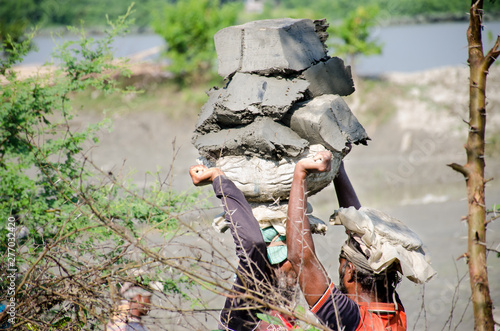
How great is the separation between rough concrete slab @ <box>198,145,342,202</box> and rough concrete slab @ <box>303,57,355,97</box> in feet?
1.12

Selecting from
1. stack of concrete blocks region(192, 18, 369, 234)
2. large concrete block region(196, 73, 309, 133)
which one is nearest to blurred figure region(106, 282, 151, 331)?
stack of concrete blocks region(192, 18, 369, 234)

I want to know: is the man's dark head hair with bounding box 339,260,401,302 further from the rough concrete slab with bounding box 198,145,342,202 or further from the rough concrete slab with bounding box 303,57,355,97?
the rough concrete slab with bounding box 303,57,355,97

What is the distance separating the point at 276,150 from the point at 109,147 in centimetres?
1099

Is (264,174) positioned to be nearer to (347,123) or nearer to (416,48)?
(347,123)

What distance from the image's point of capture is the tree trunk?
203 cm

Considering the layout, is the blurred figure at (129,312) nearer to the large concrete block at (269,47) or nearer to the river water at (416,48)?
the large concrete block at (269,47)

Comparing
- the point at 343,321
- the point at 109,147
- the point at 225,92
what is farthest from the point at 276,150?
the point at 109,147

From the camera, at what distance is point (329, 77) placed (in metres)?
2.66

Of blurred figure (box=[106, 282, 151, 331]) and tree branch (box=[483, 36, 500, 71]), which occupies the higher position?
tree branch (box=[483, 36, 500, 71])

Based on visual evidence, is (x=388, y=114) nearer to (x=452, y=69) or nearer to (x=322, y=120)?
(x=452, y=69)

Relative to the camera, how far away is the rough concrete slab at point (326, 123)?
2.45 metres

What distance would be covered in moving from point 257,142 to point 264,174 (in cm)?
17

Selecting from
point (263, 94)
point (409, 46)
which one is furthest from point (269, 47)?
point (409, 46)

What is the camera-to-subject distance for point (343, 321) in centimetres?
232
